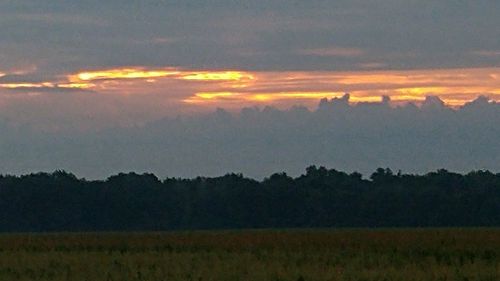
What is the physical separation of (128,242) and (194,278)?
29.1 m

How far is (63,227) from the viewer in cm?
10938

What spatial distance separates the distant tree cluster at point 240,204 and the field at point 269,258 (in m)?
49.6

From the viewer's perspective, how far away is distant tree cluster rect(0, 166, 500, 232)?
4353 inches

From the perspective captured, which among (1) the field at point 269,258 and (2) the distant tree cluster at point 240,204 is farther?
(2) the distant tree cluster at point 240,204

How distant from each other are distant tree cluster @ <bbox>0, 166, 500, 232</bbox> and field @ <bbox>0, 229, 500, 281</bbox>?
4959 cm

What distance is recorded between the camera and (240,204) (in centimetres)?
11631

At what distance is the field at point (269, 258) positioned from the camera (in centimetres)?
3130

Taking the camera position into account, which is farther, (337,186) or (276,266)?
(337,186)

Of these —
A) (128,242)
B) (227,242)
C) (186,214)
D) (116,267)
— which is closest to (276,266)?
(116,267)

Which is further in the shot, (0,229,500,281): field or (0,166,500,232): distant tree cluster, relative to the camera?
(0,166,500,232): distant tree cluster

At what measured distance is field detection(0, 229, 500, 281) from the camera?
31.3 meters

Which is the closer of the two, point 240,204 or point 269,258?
point 269,258

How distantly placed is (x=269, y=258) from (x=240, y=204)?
2994 inches

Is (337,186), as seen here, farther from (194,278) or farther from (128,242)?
(194,278)
